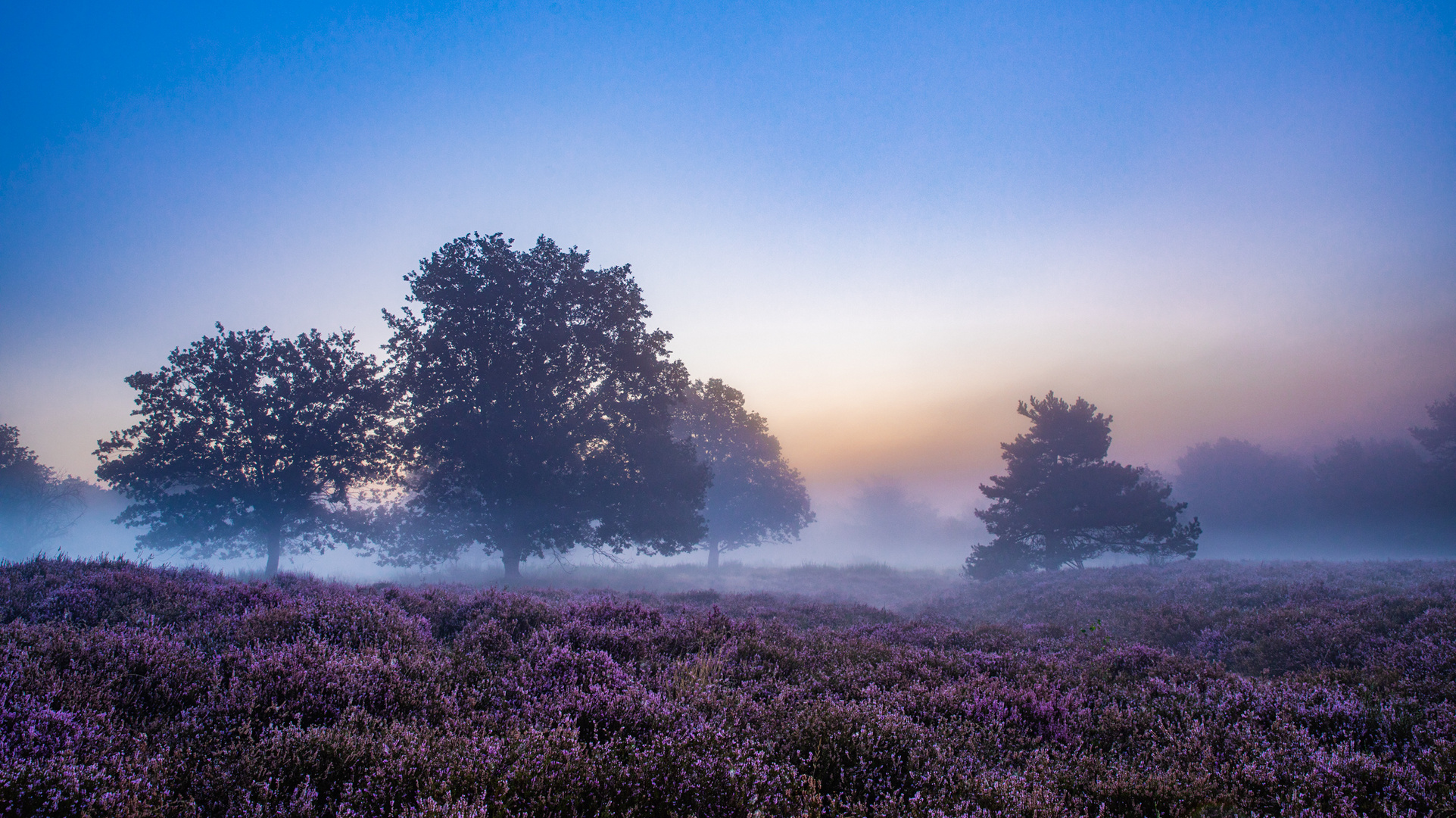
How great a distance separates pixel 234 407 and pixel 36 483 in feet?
140

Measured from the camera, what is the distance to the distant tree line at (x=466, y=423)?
67.1ft

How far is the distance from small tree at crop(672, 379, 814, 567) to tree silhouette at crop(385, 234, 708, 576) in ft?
48.7

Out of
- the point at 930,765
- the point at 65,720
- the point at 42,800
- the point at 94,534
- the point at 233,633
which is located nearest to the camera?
the point at 42,800

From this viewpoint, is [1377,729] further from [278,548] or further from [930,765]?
[278,548]

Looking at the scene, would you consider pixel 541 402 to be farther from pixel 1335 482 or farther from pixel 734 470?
pixel 1335 482

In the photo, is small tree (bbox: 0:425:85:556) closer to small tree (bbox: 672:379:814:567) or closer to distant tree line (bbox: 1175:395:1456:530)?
small tree (bbox: 672:379:814:567)

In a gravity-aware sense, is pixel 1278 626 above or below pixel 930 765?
below

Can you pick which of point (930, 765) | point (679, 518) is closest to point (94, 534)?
point (679, 518)

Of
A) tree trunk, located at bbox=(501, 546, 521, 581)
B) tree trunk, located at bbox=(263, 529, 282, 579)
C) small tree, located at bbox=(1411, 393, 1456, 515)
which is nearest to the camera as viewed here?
tree trunk, located at bbox=(501, 546, 521, 581)

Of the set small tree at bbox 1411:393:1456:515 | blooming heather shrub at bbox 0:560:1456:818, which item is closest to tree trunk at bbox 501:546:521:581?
blooming heather shrub at bbox 0:560:1456:818

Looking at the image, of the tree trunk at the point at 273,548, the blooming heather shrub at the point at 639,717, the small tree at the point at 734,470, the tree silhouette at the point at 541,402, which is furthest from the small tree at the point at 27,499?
the blooming heather shrub at the point at 639,717

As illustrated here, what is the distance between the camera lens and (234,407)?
22.4 m

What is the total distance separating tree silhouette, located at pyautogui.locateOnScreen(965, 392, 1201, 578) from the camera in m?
25.9

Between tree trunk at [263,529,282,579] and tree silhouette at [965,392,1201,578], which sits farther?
tree silhouette at [965,392,1201,578]
